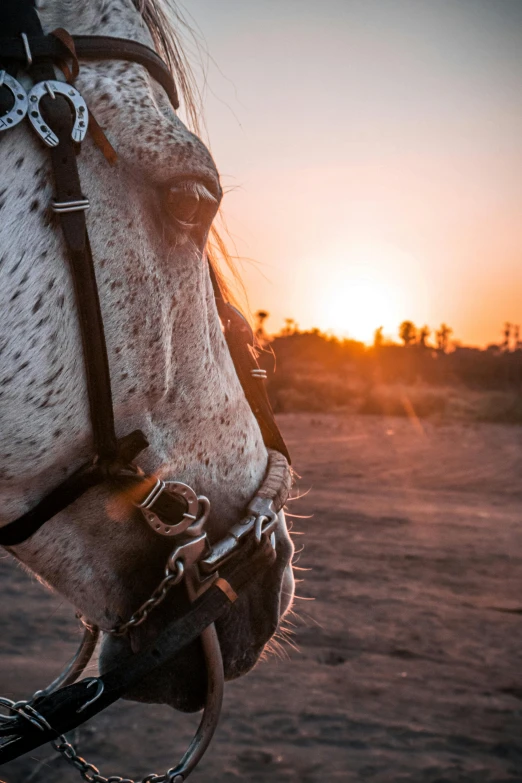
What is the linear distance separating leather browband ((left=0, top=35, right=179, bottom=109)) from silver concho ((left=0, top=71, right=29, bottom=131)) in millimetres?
57

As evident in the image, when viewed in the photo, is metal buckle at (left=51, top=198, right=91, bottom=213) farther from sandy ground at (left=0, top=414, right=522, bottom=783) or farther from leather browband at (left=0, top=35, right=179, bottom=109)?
sandy ground at (left=0, top=414, right=522, bottom=783)

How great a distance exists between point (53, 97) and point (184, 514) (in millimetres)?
1010

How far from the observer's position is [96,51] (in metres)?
1.48

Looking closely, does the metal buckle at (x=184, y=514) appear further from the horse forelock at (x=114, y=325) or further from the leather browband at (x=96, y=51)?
the leather browband at (x=96, y=51)

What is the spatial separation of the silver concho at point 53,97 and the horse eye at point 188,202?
246 mm

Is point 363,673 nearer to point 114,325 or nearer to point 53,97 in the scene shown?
point 114,325

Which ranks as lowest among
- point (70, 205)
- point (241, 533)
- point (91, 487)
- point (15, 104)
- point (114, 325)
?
point (241, 533)

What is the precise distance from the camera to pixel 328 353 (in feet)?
185

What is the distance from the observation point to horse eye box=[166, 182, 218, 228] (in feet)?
4.84

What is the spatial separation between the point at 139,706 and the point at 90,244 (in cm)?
316

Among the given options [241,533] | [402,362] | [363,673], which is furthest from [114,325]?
[402,362]

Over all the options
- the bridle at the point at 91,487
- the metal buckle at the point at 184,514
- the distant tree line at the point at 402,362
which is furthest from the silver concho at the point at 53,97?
the distant tree line at the point at 402,362

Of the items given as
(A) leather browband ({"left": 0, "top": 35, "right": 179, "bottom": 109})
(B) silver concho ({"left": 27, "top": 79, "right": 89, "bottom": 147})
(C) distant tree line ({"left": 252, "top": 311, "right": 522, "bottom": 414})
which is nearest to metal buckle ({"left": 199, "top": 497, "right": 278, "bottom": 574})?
(B) silver concho ({"left": 27, "top": 79, "right": 89, "bottom": 147})

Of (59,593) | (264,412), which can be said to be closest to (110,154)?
(264,412)
